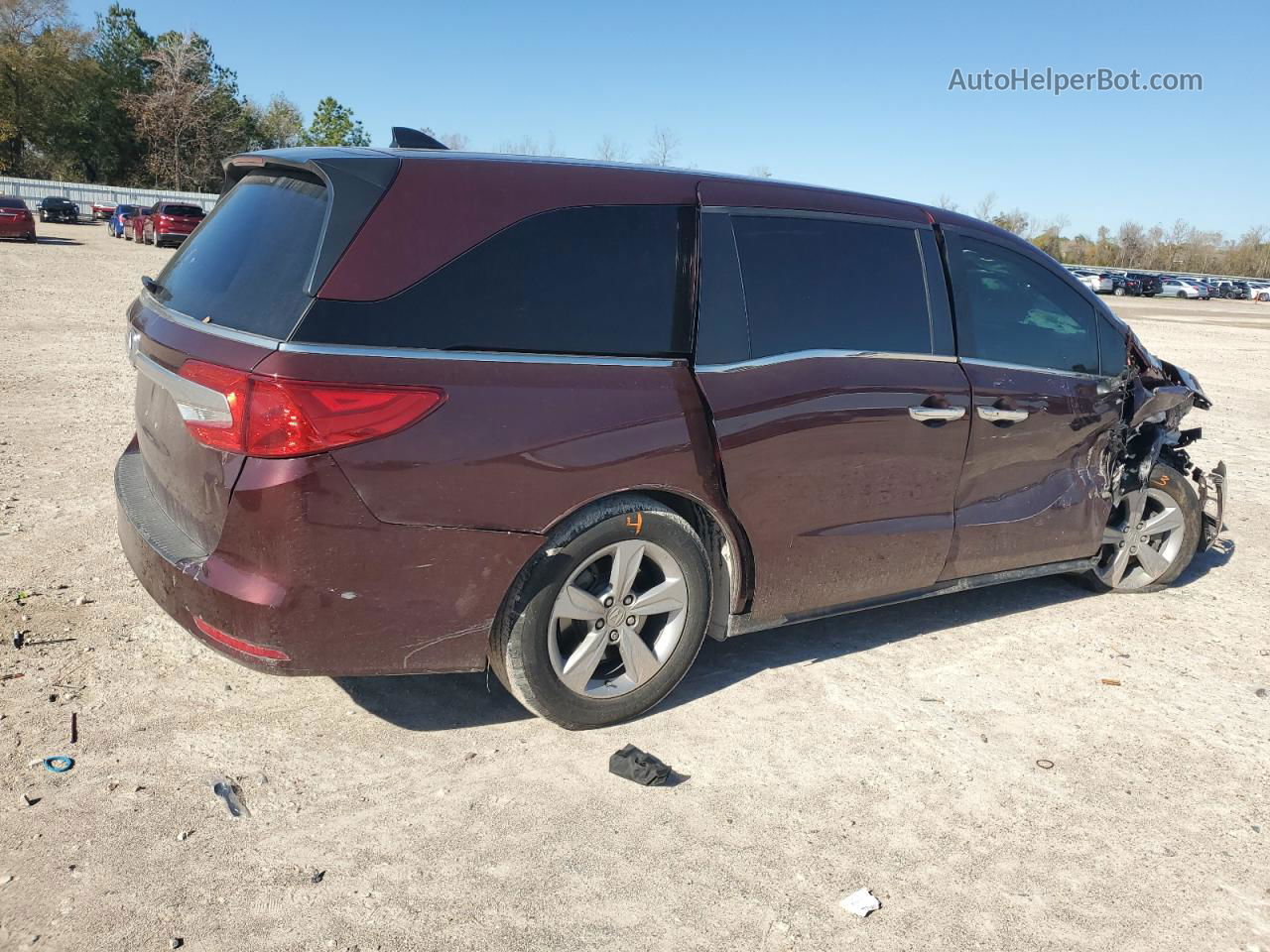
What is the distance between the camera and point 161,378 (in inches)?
127

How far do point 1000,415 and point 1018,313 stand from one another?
0.59 m

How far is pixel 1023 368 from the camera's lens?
4648 millimetres

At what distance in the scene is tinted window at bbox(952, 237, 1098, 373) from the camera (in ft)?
14.8

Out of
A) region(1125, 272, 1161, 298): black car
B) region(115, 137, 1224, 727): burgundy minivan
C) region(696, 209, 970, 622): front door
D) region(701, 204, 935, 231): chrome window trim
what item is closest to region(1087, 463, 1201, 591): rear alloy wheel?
region(115, 137, 1224, 727): burgundy minivan

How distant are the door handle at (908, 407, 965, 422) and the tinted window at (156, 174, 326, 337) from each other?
246 centimetres

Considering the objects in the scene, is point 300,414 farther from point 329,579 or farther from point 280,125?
point 280,125

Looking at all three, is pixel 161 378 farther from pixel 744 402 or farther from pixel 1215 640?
pixel 1215 640

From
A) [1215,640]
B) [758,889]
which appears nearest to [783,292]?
[758,889]

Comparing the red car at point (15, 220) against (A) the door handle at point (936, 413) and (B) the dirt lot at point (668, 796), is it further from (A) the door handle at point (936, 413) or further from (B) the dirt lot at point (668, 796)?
(A) the door handle at point (936, 413)

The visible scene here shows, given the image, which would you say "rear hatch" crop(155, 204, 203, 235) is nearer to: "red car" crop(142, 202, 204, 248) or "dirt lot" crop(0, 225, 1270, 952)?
"red car" crop(142, 202, 204, 248)

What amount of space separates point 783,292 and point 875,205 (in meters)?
0.79

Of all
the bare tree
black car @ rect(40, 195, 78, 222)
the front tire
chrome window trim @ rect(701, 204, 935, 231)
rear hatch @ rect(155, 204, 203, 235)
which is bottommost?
the front tire

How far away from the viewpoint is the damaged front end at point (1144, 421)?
5164 millimetres

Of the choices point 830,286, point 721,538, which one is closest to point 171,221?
point 830,286
